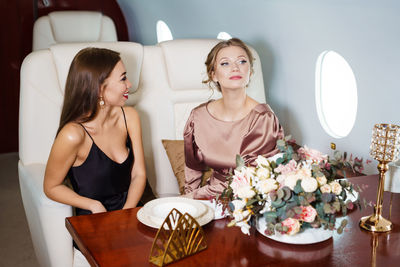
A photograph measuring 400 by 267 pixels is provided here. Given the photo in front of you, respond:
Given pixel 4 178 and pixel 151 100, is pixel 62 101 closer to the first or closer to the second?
pixel 151 100

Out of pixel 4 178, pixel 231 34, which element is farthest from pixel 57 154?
pixel 4 178

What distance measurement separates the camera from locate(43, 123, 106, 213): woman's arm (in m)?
1.95

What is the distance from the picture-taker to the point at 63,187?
1.97 metres

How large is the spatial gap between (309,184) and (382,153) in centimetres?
33

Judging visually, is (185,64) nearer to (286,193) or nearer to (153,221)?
(153,221)

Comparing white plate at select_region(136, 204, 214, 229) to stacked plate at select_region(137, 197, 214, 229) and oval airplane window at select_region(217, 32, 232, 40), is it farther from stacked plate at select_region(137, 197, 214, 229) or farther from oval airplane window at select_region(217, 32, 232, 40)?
oval airplane window at select_region(217, 32, 232, 40)

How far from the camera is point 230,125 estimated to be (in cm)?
218

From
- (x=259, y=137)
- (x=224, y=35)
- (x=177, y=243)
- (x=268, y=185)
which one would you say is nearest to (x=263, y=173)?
(x=268, y=185)

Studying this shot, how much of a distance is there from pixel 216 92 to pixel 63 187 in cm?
100

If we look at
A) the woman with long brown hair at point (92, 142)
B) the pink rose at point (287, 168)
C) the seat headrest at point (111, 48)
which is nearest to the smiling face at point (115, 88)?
the woman with long brown hair at point (92, 142)

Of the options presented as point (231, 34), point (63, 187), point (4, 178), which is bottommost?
point (4, 178)

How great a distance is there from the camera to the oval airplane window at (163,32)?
4666mm

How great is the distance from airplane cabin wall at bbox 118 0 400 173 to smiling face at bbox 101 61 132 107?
1050 millimetres

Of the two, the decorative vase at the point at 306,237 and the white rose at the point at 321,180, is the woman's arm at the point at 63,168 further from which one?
the white rose at the point at 321,180
